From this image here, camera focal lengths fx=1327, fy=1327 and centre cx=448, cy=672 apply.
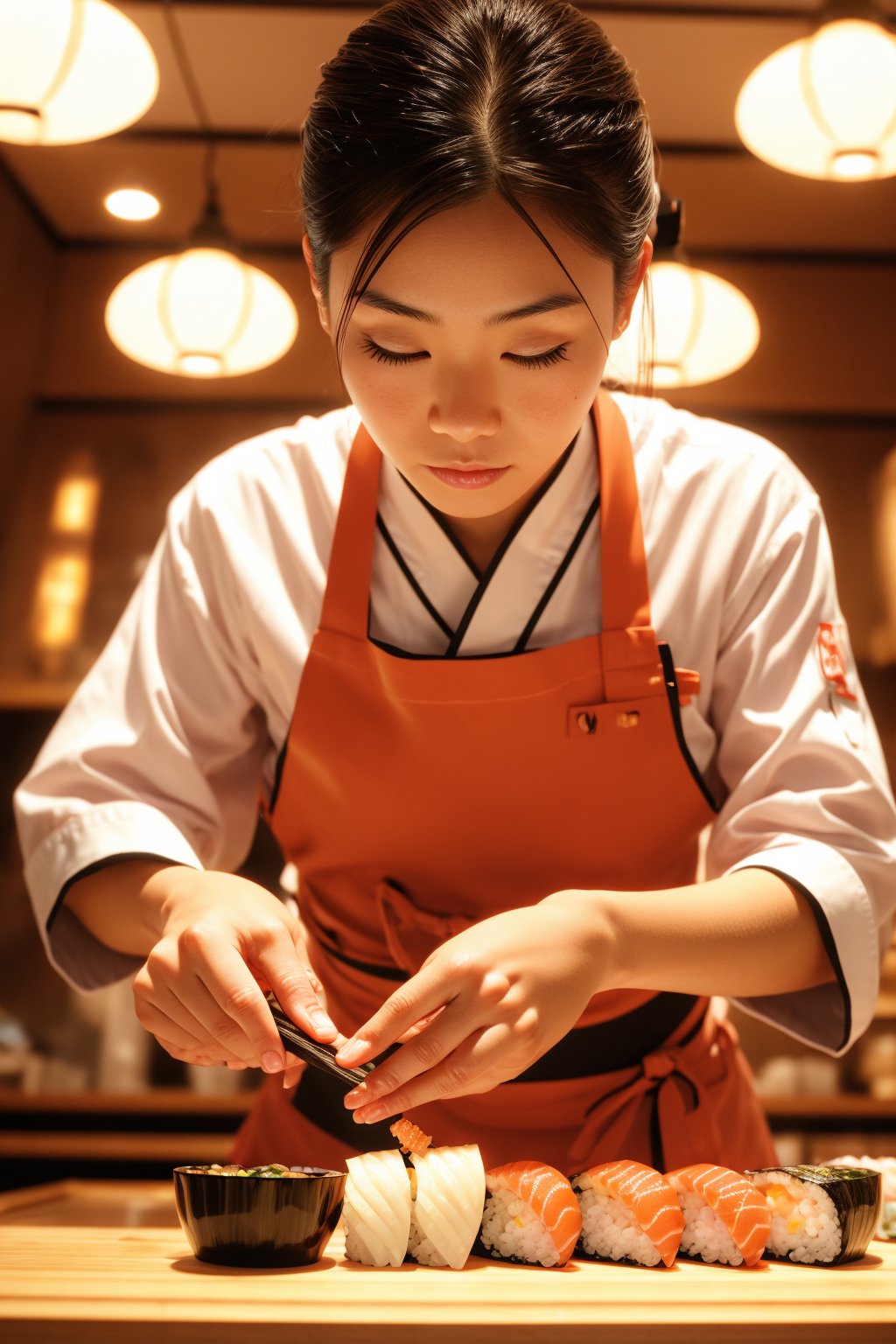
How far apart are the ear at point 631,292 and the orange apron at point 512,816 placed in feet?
0.52

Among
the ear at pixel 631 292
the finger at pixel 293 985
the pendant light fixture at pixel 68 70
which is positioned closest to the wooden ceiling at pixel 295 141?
the pendant light fixture at pixel 68 70

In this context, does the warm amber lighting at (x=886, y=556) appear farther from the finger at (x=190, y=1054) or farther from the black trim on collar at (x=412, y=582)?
the finger at (x=190, y=1054)

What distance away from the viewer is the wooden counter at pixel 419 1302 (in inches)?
31.8

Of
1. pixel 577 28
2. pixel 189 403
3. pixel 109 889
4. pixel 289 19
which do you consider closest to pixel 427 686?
pixel 109 889

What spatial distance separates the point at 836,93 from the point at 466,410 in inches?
60.3

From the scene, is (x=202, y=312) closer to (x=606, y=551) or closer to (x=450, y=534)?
(x=450, y=534)

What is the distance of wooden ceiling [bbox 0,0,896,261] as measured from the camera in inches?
118

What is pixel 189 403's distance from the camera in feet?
12.3

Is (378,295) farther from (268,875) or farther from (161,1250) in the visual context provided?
(268,875)

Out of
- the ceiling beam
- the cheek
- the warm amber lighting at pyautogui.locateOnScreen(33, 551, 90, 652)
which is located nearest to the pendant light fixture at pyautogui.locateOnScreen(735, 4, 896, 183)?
the ceiling beam

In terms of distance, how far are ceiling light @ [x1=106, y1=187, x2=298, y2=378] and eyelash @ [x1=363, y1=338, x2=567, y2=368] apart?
1.65 m

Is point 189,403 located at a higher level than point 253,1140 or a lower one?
higher

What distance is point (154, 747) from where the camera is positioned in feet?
5.05

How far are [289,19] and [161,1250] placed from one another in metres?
2.74
